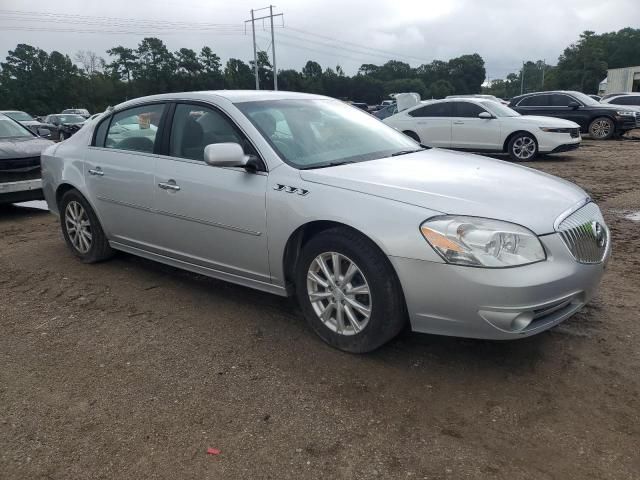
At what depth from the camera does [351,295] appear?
3.26 m

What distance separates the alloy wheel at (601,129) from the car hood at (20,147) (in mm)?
15402

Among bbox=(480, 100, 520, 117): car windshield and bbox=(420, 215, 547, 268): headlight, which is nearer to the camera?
bbox=(420, 215, 547, 268): headlight

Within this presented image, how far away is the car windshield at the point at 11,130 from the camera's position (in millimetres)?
8641

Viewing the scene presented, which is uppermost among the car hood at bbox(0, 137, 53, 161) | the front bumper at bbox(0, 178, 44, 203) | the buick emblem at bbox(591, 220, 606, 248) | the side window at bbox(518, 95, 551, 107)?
the side window at bbox(518, 95, 551, 107)

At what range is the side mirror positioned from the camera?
355 cm

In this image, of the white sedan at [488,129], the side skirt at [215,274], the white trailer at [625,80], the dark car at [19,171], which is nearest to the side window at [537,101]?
the white sedan at [488,129]

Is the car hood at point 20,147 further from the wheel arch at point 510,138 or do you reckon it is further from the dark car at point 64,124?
the dark car at point 64,124

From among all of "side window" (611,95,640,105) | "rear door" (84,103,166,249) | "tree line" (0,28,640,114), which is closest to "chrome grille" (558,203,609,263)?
"rear door" (84,103,166,249)

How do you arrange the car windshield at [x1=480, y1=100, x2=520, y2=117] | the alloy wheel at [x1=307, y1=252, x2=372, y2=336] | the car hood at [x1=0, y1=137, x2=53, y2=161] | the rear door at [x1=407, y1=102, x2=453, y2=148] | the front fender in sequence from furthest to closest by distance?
the rear door at [x1=407, y1=102, x2=453, y2=148] → the car windshield at [x1=480, y1=100, x2=520, y2=117] → the car hood at [x1=0, y1=137, x2=53, y2=161] → the alloy wheel at [x1=307, y1=252, x2=372, y2=336] → the front fender

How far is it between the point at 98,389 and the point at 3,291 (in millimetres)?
2249

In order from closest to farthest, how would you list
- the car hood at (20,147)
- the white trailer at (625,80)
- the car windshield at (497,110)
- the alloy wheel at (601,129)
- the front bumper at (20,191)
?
the front bumper at (20,191), the car hood at (20,147), the car windshield at (497,110), the alloy wheel at (601,129), the white trailer at (625,80)

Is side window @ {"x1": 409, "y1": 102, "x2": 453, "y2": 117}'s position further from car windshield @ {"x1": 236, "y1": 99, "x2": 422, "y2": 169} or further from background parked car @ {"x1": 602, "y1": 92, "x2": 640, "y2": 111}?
background parked car @ {"x1": 602, "y1": 92, "x2": 640, "y2": 111}

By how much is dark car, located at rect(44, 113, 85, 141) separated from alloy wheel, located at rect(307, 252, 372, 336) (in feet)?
90.3

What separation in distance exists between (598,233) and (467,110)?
10.3 metres
